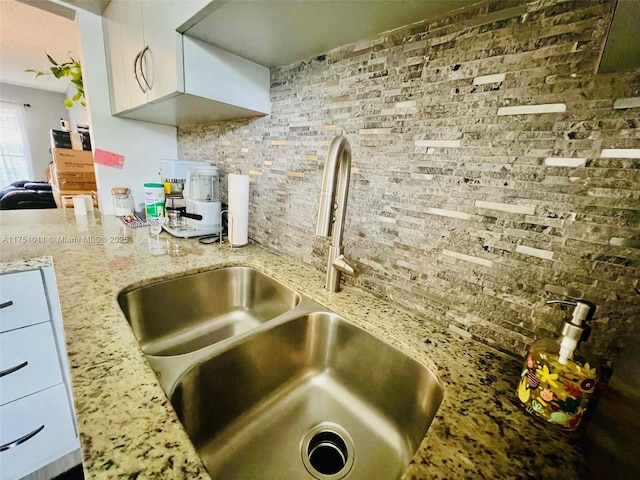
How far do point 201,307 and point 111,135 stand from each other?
128 cm

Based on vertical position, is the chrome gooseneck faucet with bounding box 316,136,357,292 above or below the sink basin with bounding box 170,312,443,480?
above

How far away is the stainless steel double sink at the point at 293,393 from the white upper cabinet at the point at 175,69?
0.67m

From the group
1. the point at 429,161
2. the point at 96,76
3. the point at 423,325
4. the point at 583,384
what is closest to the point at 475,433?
the point at 583,384

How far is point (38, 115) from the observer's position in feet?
17.3

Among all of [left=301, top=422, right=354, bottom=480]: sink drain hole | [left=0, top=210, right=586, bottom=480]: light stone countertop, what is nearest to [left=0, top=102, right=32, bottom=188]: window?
[left=0, top=210, right=586, bottom=480]: light stone countertop

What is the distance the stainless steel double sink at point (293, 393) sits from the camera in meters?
0.52

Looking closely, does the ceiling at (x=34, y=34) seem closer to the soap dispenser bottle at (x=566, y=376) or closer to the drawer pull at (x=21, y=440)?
the drawer pull at (x=21, y=440)

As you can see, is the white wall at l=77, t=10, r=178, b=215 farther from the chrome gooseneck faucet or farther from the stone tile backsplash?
the chrome gooseneck faucet

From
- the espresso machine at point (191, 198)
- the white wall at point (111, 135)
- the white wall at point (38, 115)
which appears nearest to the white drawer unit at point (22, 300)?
the espresso machine at point (191, 198)

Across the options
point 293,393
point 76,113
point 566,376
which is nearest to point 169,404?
point 293,393

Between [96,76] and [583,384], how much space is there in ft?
7.16

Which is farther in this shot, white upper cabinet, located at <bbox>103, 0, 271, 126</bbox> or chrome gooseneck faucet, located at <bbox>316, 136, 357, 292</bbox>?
white upper cabinet, located at <bbox>103, 0, 271, 126</bbox>

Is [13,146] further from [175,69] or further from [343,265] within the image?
[343,265]

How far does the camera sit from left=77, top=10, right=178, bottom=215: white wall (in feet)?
4.35
